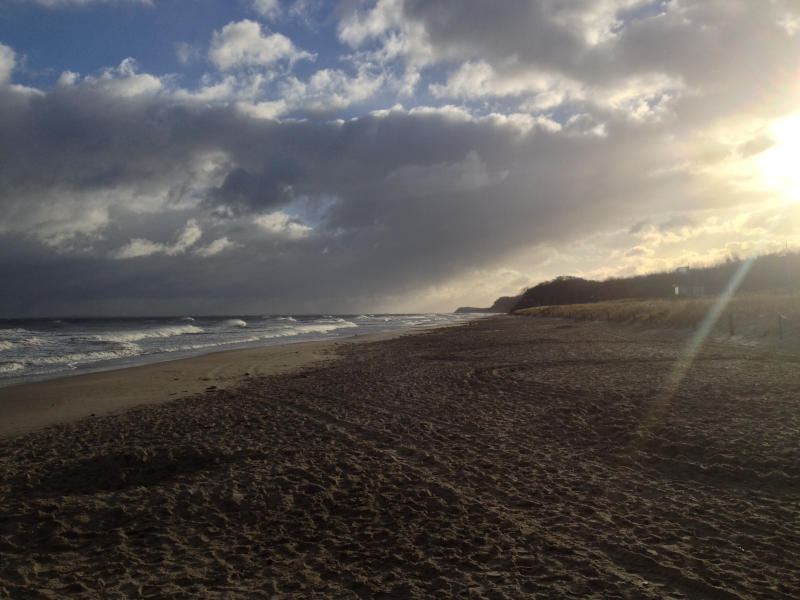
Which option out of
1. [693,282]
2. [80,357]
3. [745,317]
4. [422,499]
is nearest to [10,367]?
[80,357]

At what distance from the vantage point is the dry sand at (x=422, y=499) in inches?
143

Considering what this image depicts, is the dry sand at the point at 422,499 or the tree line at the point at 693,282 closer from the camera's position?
the dry sand at the point at 422,499

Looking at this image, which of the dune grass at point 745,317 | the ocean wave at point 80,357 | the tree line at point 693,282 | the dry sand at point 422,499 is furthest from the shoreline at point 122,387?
the tree line at point 693,282

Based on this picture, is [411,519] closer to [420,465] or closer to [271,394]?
[420,465]

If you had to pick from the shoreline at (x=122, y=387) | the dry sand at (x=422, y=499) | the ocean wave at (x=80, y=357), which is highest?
the ocean wave at (x=80, y=357)

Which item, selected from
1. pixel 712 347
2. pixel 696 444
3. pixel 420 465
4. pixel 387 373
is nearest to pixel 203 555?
pixel 420 465

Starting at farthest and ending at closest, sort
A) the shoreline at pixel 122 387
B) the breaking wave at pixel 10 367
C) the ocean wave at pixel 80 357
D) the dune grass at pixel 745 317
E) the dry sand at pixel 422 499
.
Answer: the ocean wave at pixel 80 357
the dune grass at pixel 745 317
the breaking wave at pixel 10 367
the shoreline at pixel 122 387
the dry sand at pixel 422 499

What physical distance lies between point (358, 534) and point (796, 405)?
304 inches

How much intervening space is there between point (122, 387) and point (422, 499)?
37.1 ft

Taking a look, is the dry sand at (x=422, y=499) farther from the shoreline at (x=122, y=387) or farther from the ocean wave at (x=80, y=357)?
the ocean wave at (x=80, y=357)

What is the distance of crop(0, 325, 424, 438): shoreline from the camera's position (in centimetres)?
1005

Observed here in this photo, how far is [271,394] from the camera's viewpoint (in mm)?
11609

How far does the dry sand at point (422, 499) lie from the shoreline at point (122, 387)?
108cm

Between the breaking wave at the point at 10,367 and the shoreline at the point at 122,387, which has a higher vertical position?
the breaking wave at the point at 10,367
